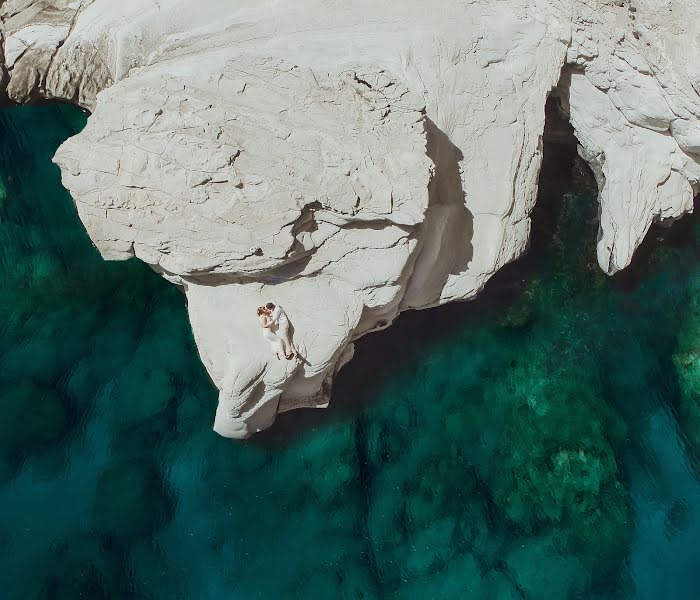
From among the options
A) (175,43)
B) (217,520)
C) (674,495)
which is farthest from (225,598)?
(175,43)

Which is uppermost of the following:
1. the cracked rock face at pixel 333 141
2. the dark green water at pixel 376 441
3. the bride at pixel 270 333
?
the cracked rock face at pixel 333 141

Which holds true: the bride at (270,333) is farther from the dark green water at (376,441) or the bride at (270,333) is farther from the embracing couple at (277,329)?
the dark green water at (376,441)

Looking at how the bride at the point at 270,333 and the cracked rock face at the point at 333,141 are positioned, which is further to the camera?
the bride at the point at 270,333

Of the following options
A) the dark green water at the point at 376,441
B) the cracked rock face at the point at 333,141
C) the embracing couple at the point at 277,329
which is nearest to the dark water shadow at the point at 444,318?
the dark green water at the point at 376,441

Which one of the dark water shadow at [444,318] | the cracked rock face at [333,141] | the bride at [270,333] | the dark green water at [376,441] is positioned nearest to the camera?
the cracked rock face at [333,141]

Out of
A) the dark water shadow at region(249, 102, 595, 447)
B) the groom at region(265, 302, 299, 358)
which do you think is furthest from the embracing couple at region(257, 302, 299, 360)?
the dark water shadow at region(249, 102, 595, 447)

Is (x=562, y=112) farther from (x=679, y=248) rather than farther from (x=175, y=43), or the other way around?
(x=175, y=43)
